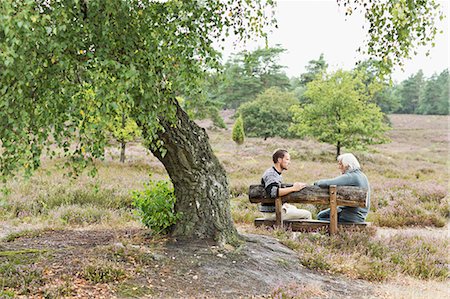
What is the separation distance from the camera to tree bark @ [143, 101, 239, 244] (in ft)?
22.2

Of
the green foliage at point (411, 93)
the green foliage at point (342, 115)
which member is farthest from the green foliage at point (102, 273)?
the green foliage at point (411, 93)

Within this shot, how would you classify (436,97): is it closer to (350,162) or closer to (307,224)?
(350,162)

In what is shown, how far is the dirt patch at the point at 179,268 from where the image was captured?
5398 millimetres

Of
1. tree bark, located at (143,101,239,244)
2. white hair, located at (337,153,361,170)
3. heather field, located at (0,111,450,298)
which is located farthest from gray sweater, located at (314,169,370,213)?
tree bark, located at (143,101,239,244)

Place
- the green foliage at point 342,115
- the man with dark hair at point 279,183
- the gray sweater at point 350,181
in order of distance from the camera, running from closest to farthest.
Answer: the man with dark hair at point 279,183
the gray sweater at point 350,181
the green foliage at point 342,115

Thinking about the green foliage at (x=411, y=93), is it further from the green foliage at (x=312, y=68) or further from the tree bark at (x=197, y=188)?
the tree bark at (x=197, y=188)

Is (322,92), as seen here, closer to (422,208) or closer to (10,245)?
(422,208)

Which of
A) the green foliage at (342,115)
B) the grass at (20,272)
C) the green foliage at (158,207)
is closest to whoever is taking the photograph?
the grass at (20,272)

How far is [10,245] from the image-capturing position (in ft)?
23.0

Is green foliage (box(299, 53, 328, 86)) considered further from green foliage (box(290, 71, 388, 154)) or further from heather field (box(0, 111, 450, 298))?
heather field (box(0, 111, 450, 298))

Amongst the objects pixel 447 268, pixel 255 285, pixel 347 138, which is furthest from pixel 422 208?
pixel 347 138

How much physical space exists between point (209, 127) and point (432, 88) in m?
56.3

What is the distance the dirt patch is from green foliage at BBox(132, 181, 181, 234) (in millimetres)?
286

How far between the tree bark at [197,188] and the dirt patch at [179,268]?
0.82 feet
